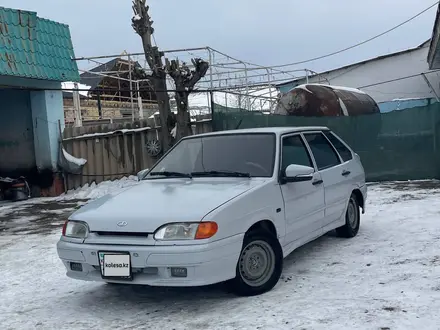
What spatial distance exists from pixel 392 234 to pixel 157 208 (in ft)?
12.0

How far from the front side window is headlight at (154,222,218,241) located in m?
1.41

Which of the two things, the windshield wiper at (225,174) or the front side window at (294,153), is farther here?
the front side window at (294,153)

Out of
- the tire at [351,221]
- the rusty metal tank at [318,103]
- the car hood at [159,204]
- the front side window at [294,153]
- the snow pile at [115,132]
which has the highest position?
the rusty metal tank at [318,103]

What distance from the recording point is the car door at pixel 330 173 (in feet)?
20.3

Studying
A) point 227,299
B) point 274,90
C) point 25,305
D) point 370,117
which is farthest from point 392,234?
point 274,90

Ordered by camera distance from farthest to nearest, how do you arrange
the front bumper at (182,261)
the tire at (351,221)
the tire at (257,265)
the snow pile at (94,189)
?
1. the snow pile at (94,189)
2. the tire at (351,221)
3. the tire at (257,265)
4. the front bumper at (182,261)

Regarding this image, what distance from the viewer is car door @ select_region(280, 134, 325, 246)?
17.5ft

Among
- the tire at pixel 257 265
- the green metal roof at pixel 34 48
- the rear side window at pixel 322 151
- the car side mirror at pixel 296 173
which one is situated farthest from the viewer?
the green metal roof at pixel 34 48

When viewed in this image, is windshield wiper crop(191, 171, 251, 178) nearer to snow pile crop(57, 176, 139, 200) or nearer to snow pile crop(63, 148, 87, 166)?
snow pile crop(57, 176, 139, 200)

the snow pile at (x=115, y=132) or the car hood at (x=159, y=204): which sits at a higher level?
the snow pile at (x=115, y=132)

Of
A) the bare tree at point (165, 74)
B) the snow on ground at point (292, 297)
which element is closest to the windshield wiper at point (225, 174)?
the snow on ground at point (292, 297)

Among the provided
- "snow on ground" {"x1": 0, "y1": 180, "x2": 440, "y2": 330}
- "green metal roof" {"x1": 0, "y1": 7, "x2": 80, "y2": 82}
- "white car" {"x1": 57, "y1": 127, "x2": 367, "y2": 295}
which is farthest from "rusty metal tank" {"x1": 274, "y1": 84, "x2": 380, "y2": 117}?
"white car" {"x1": 57, "y1": 127, "x2": 367, "y2": 295}

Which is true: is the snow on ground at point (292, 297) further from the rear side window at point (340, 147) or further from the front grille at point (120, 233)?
the rear side window at point (340, 147)

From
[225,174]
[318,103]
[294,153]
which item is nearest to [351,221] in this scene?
[294,153]
